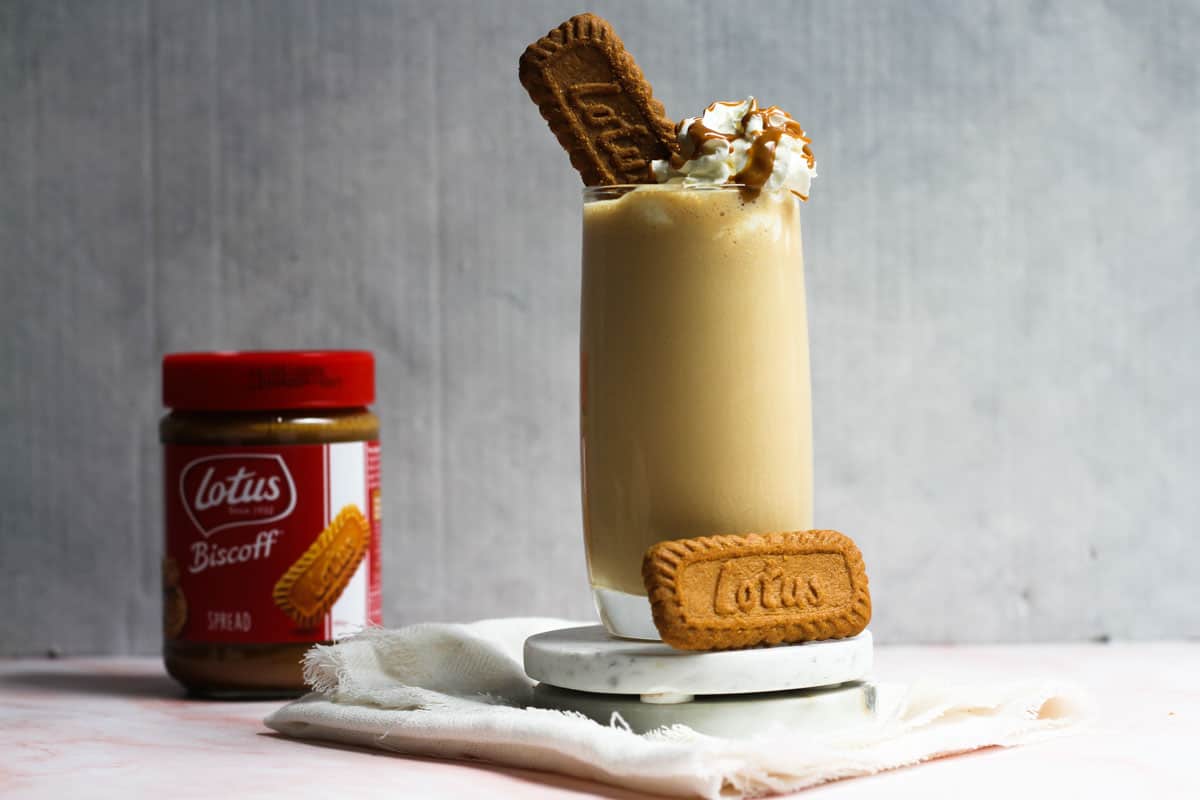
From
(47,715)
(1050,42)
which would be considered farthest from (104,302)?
(1050,42)

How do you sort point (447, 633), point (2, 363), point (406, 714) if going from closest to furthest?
point (406, 714) → point (447, 633) → point (2, 363)

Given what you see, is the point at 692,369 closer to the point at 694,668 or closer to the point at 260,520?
the point at 694,668

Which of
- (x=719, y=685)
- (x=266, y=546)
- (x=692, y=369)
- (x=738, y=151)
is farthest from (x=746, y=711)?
(x=266, y=546)


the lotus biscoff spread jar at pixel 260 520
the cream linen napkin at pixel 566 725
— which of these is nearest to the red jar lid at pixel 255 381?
the lotus biscoff spread jar at pixel 260 520

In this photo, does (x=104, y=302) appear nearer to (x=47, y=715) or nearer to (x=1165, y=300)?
(x=47, y=715)

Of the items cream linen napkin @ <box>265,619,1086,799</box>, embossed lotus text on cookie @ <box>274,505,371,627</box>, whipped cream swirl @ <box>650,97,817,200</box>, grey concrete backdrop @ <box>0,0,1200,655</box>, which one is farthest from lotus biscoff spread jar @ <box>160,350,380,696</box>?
whipped cream swirl @ <box>650,97,817,200</box>

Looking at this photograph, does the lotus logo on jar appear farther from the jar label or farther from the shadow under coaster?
the shadow under coaster
